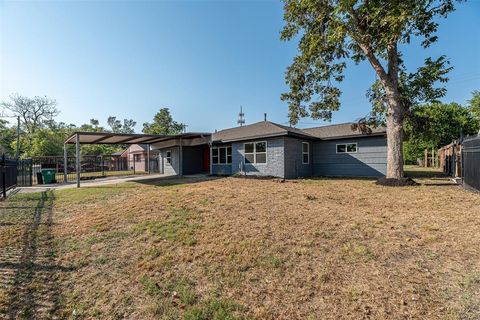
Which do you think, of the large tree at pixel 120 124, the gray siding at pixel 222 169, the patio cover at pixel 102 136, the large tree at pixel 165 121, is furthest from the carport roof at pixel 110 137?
the large tree at pixel 120 124

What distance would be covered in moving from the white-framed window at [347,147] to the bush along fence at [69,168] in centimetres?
1677

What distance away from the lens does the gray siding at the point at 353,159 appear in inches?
531

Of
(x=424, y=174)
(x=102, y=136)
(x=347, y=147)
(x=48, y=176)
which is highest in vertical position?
(x=102, y=136)

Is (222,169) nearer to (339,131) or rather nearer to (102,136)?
(102,136)

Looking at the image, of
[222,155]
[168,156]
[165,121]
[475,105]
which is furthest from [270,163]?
[165,121]

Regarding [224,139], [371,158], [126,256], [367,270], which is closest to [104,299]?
[126,256]

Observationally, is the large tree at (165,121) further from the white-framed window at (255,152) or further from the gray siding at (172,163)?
the white-framed window at (255,152)

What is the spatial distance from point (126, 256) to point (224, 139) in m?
12.3

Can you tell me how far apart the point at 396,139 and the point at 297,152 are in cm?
520

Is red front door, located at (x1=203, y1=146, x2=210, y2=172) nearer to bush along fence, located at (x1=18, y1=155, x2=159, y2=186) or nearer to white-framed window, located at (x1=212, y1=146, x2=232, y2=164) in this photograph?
white-framed window, located at (x1=212, y1=146, x2=232, y2=164)

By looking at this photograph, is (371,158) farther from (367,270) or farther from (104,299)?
(104,299)

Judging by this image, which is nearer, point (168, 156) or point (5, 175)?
point (5, 175)

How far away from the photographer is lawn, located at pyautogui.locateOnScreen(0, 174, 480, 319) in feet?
8.41

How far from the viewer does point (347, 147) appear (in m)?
14.7
